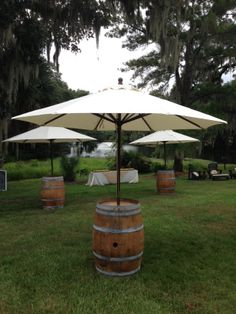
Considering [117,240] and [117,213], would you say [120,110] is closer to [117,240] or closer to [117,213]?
[117,213]

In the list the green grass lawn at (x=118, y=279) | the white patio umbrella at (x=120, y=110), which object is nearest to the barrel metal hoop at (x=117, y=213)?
the white patio umbrella at (x=120, y=110)

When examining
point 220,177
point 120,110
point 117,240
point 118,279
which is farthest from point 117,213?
point 220,177

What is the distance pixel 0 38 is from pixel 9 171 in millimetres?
7753

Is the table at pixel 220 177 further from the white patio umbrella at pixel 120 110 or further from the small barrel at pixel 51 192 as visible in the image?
the white patio umbrella at pixel 120 110

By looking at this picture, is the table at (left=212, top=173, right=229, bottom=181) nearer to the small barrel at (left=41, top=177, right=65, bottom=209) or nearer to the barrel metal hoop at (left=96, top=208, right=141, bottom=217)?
the small barrel at (left=41, top=177, right=65, bottom=209)

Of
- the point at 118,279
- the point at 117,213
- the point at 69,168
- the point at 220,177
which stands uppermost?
the point at 69,168

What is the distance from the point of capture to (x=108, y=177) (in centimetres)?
1366

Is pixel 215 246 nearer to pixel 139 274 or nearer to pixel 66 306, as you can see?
pixel 139 274

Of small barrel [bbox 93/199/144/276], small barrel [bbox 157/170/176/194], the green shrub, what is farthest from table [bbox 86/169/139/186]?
small barrel [bbox 93/199/144/276]

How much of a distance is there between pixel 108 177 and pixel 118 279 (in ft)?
32.6

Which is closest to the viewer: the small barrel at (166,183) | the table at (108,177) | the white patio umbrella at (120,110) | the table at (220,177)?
the white patio umbrella at (120,110)

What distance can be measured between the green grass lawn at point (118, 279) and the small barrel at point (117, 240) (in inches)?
5.2

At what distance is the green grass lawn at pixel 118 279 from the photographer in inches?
126

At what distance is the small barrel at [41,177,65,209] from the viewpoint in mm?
7852
